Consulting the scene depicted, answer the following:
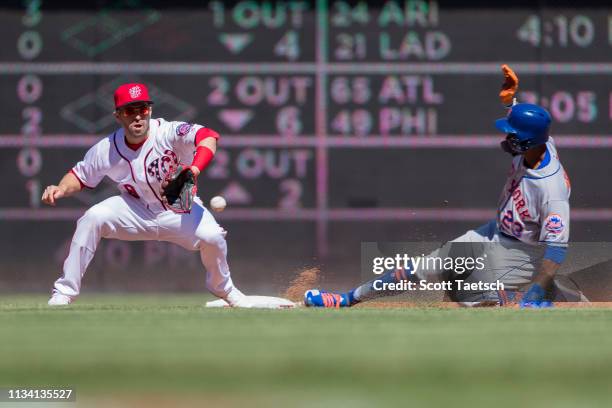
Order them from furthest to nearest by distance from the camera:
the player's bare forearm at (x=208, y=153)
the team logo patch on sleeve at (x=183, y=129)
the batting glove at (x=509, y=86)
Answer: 1. the batting glove at (x=509, y=86)
2. the team logo patch on sleeve at (x=183, y=129)
3. the player's bare forearm at (x=208, y=153)

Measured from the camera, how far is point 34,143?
10.7m

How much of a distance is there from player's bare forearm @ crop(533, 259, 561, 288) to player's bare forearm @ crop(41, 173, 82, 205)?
2.70 metres

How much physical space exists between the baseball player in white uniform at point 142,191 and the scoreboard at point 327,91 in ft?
9.82

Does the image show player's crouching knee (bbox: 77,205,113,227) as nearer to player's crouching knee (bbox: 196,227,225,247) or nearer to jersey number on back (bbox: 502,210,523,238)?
player's crouching knee (bbox: 196,227,225,247)

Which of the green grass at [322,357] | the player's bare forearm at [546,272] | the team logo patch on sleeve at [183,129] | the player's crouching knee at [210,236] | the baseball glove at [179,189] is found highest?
the team logo patch on sleeve at [183,129]

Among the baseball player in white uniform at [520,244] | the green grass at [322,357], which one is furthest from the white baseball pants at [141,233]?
the green grass at [322,357]

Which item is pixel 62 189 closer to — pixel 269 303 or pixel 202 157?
pixel 202 157

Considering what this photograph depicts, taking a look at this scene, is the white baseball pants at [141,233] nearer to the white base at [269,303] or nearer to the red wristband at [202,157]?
the white base at [269,303]

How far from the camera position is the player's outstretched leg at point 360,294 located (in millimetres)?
7289

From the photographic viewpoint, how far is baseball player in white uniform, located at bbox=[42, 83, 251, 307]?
7324mm

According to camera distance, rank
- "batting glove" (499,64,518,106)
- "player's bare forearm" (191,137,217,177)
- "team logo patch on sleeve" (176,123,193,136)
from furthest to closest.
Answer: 1. "batting glove" (499,64,518,106)
2. "team logo patch on sleeve" (176,123,193,136)
3. "player's bare forearm" (191,137,217,177)

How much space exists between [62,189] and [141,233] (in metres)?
0.52

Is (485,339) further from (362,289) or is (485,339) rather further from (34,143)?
(34,143)

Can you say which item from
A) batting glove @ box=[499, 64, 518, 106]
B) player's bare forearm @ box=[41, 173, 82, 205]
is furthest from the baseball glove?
batting glove @ box=[499, 64, 518, 106]
